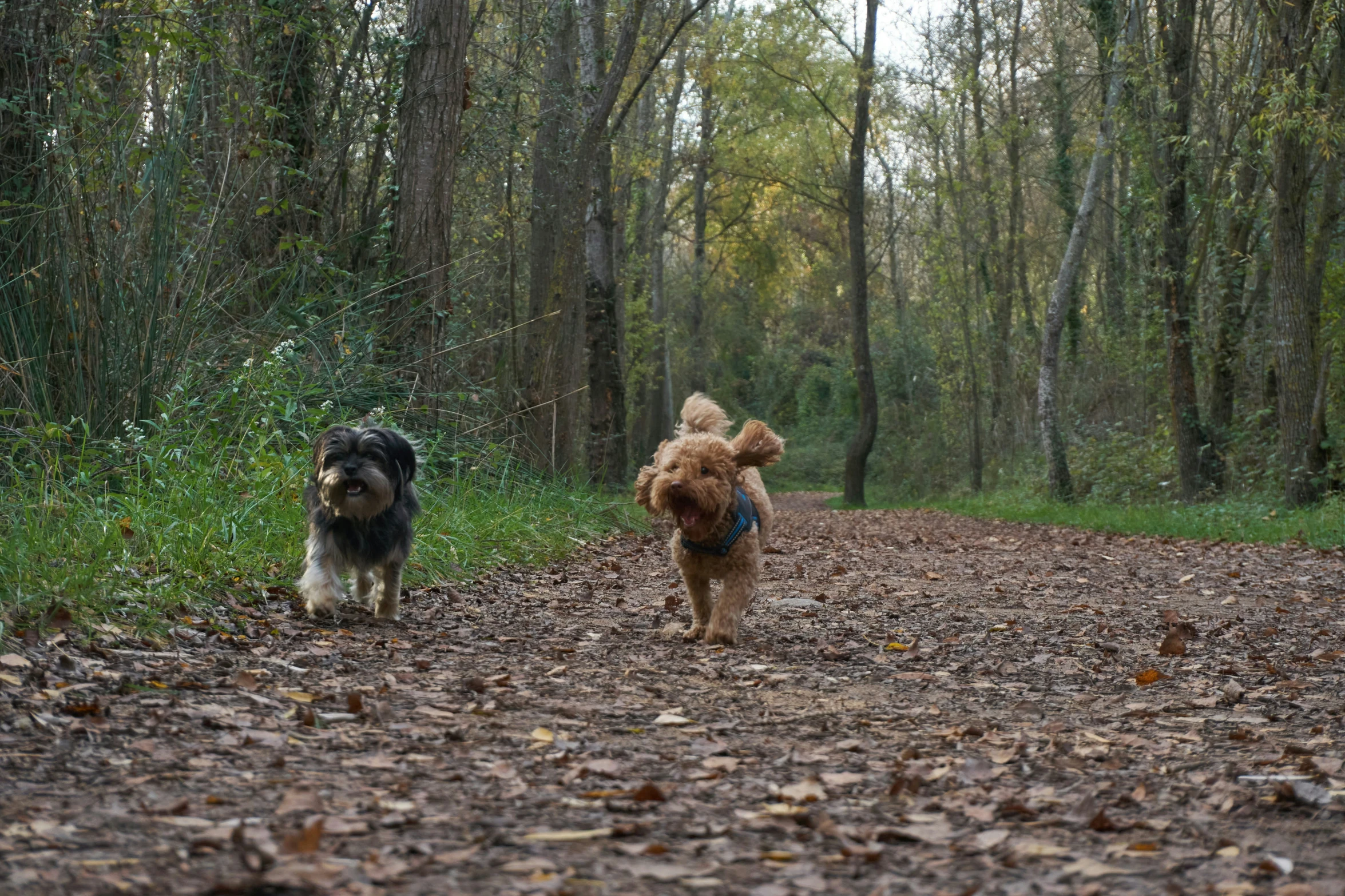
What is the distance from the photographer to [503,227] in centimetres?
1669

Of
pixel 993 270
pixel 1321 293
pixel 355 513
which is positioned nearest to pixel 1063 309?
pixel 1321 293

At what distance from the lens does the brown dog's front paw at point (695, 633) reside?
6.50 metres

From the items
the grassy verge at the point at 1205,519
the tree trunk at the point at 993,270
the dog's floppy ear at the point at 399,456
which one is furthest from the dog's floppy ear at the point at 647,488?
the tree trunk at the point at 993,270

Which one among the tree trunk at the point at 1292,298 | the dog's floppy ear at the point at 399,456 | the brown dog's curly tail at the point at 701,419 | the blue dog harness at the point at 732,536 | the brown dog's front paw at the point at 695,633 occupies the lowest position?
the brown dog's front paw at the point at 695,633

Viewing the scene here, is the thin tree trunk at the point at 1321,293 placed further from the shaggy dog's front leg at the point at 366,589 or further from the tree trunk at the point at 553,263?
the shaggy dog's front leg at the point at 366,589

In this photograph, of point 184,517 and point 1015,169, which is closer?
point 184,517

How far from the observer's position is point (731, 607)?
628 centimetres

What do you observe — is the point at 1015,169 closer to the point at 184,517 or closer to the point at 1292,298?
the point at 1292,298

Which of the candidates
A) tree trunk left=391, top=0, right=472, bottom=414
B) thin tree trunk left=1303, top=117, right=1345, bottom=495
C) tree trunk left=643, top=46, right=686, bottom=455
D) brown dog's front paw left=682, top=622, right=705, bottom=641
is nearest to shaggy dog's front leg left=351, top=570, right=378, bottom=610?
brown dog's front paw left=682, top=622, right=705, bottom=641

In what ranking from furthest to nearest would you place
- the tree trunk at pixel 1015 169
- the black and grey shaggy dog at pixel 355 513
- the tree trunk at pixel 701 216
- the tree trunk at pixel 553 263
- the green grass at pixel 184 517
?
the tree trunk at pixel 701 216, the tree trunk at pixel 1015 169, the tree trunk at pixel 553 263, the black and grey shaggy dog at pixel 355 513, the green grass at pixel 184 517

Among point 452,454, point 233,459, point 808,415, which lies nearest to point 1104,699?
point 233,459

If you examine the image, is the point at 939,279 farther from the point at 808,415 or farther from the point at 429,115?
the point at 429,115

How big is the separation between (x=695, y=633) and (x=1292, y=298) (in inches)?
487

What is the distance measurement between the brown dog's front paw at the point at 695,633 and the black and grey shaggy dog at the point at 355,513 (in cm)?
167
